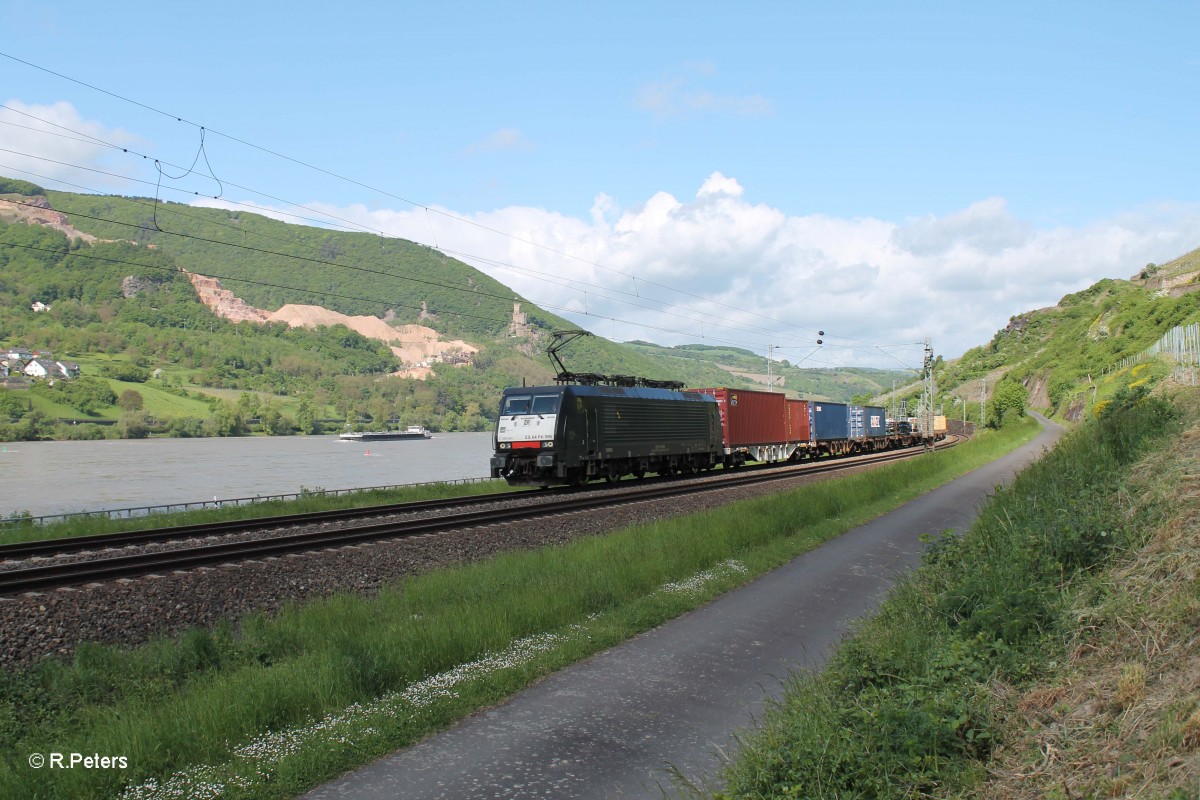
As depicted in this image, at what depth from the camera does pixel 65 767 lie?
5.68m

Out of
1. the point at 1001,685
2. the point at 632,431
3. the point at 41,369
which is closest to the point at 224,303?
the point at 41,369

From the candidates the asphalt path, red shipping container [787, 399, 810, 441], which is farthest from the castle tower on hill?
the asphalt path

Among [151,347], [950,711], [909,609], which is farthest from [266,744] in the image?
[151,347]

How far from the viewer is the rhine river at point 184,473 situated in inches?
2007

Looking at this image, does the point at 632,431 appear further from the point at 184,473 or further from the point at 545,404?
the point at 184,473

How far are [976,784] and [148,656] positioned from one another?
852 cm

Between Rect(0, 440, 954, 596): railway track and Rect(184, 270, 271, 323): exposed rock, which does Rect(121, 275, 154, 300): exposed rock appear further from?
Rect(0, 440, 954, 596): railway track

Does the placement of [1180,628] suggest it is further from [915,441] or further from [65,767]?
[915,441]

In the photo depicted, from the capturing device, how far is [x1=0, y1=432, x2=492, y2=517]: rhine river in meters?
51.0

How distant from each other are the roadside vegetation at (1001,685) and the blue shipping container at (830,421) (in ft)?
149

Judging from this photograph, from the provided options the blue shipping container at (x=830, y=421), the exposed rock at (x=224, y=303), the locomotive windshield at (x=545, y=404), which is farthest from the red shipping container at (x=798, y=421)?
the exposed rock at (x=224, y=303)

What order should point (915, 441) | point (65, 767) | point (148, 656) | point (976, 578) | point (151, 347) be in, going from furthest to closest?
point (151, 347) → point (915, 441) → point (148, 656) → point (976, 578) → point (65, 767)

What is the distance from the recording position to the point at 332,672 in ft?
24.1

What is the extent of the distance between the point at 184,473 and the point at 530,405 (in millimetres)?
59013
